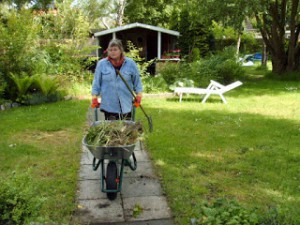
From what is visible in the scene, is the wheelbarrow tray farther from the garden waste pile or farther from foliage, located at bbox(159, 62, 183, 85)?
foliage, located at bbox(159, 62, 183, 85)

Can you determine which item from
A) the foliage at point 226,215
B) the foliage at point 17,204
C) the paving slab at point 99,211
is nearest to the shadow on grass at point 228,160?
the foliage at point 226,215

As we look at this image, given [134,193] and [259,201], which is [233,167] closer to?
[259,201]

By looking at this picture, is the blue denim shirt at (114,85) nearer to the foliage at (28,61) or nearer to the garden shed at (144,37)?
the foliage at (28,61)

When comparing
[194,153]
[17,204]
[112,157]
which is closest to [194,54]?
[194,153]

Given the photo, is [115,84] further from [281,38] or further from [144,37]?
[144,37]

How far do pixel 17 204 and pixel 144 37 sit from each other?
1810 cm

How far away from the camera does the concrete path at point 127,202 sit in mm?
3547

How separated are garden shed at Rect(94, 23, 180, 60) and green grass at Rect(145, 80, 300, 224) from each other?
9.86 m

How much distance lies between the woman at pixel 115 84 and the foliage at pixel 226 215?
205 cm

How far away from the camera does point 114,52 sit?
4363 millimetres

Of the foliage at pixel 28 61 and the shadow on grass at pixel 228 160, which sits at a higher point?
the foliage at pixel 28 61

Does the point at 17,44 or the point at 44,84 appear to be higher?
the point at 17,44

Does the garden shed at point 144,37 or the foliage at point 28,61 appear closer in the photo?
the foliage at point 28,61

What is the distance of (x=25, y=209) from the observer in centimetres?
242
